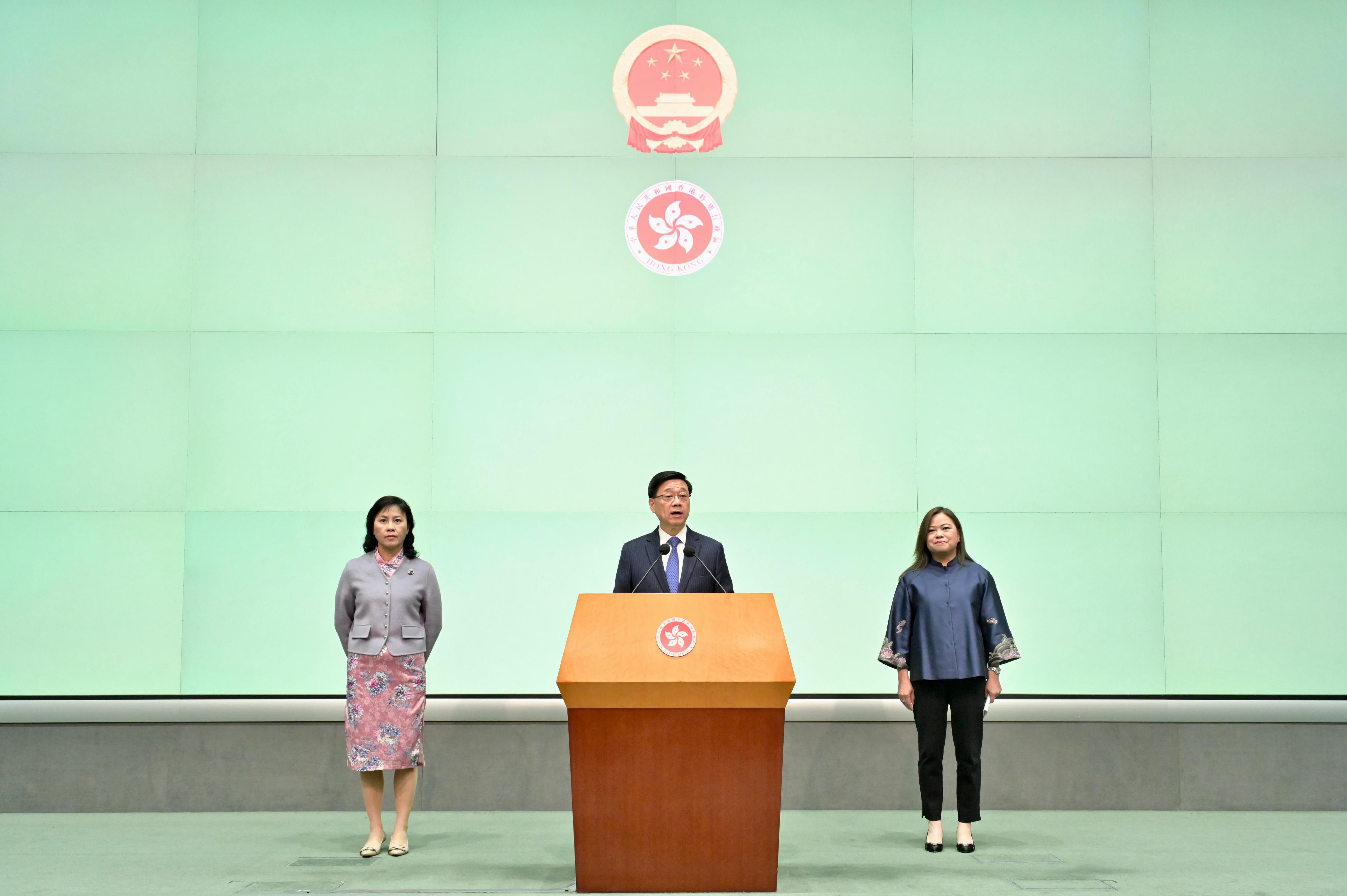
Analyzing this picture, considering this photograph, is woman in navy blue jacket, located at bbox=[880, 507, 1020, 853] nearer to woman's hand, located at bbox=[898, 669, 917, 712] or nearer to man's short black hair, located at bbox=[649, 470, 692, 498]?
woman's hand, located at bbox=[898, 669, 917, 712]

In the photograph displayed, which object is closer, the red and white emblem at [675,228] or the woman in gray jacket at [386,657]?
the woman in gray jacket at [386,657]

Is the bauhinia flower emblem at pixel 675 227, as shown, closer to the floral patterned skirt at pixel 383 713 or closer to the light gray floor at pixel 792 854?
the floral patterned skirt at pixel 383 713

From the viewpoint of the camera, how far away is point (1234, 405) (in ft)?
22.0

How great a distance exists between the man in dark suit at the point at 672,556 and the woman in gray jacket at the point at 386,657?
0.98 m

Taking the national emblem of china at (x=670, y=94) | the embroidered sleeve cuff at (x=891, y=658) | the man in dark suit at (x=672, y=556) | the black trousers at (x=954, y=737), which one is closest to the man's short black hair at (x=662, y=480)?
the man in dark suit at (x=672, y=556)

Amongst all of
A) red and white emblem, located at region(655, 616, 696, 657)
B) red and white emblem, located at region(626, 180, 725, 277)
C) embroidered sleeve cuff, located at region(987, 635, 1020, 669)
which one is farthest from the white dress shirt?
red and white emblem, located at region(626, 180, 725, 277)

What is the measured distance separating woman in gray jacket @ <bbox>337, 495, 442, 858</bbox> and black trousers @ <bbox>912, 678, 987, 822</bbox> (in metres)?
2.41

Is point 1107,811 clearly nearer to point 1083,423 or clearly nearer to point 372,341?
point 1083,423

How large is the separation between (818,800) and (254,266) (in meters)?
4.65

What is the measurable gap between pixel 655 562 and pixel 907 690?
4.61 feet

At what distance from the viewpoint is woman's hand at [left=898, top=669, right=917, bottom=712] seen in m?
5.33

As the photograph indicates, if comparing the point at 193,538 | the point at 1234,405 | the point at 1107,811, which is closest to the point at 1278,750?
the point at 1107,811

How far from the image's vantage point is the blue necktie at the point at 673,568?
16.9ft

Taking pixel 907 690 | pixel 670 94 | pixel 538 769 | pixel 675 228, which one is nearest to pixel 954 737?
pixel 907 690
